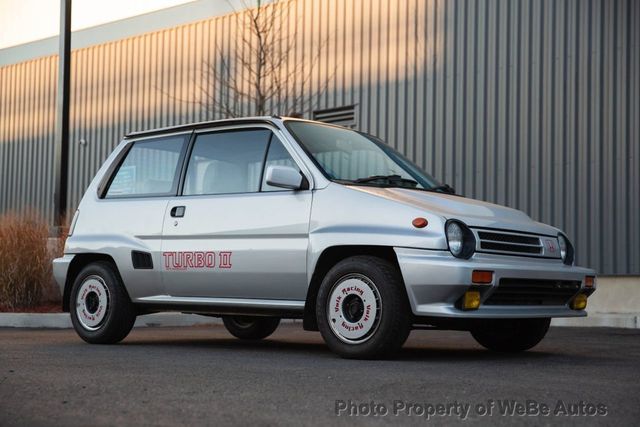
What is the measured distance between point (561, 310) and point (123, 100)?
1563cm

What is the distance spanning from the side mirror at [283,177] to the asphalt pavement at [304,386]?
1264 mm

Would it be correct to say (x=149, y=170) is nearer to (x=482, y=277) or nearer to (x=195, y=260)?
(x=195, y=260)

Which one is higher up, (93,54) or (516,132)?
(93,54)

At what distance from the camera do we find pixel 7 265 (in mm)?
12383

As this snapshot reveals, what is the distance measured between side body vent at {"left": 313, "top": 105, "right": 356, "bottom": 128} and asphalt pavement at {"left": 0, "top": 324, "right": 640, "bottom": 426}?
8989 mm

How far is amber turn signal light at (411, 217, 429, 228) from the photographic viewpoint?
21.3 ft

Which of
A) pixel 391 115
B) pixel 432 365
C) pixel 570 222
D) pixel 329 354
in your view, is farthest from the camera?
pixel 391 115

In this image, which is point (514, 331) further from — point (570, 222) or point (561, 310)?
point (570, 222)

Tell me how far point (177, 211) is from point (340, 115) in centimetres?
927

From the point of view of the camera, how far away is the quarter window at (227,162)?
7641 mm

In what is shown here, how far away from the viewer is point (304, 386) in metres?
5.13

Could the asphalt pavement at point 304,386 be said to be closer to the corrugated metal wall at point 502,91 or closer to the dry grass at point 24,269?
the dry grass at point 24,269

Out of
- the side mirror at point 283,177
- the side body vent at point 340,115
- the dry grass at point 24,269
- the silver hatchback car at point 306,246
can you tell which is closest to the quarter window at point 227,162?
the silver hatchback car at point 306,246

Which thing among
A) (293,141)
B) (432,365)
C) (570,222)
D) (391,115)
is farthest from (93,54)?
(432,365)
